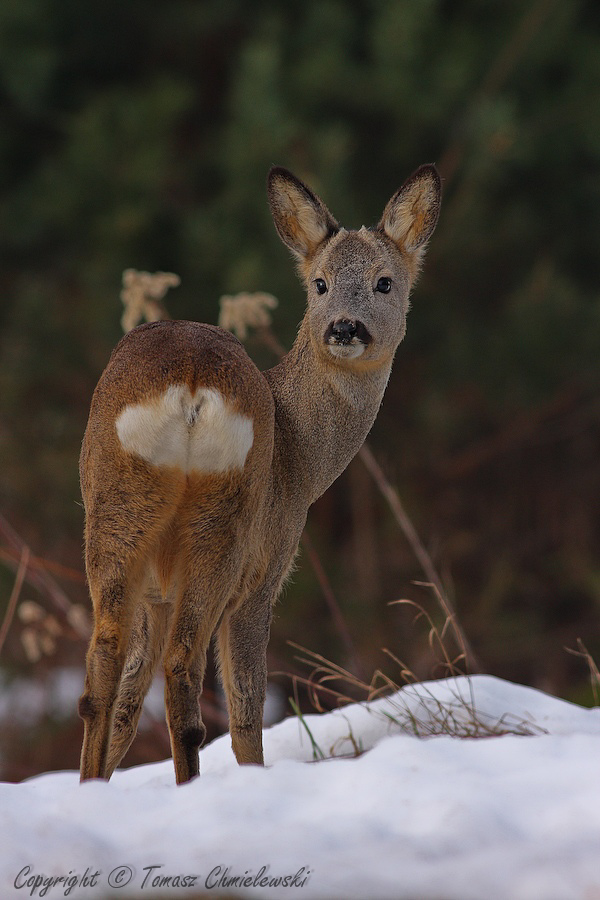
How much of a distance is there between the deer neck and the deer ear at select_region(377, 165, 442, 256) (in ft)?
1.66

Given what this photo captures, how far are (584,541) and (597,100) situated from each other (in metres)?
3.35

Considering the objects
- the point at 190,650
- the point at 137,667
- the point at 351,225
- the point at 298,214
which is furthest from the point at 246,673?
the point at 351,225

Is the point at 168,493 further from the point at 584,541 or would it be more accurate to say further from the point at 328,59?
the point at 584,541

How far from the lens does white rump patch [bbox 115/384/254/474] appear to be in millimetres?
2928

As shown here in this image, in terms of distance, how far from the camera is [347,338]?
361 cm

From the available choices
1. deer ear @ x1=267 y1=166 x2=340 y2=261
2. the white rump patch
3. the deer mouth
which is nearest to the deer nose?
the deer mouth

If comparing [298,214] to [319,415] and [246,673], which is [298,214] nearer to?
[319,415]

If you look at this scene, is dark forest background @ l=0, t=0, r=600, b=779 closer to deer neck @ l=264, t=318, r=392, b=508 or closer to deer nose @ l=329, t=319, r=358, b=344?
deer neck @ l=264, t=318, r=392, b=508

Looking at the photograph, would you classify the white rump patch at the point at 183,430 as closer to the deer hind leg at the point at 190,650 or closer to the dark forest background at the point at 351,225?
the deer hind leg at the point at 190,650

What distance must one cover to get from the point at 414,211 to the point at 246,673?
1.79 m

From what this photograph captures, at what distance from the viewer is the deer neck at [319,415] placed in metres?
3.66

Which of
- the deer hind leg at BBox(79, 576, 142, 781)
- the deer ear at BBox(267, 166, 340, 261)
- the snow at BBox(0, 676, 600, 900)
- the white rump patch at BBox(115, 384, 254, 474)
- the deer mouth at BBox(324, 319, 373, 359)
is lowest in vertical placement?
the snow at BBox(0, 676, 600, 900)

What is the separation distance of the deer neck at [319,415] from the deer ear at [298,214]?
381mm

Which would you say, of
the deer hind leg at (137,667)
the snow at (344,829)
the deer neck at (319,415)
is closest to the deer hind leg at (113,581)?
the snow at (344,829)
